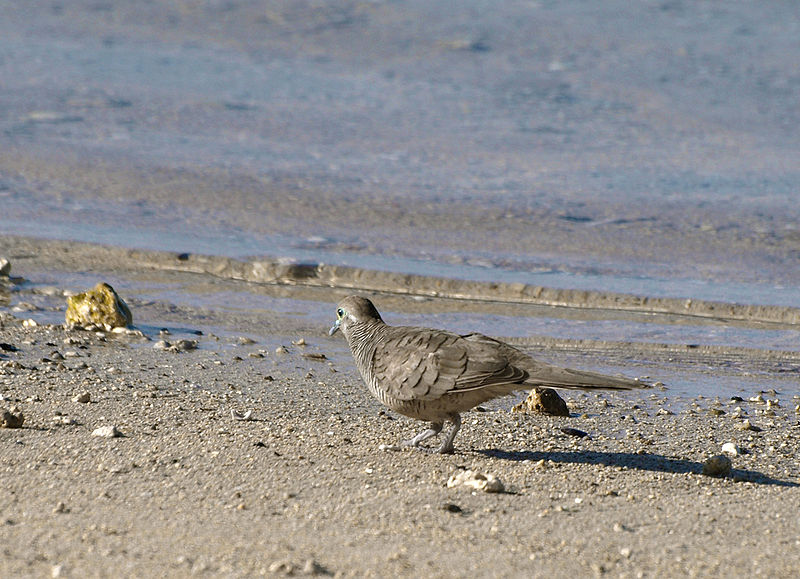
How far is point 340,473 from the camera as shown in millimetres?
4742

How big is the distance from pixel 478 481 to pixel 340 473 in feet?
1.96

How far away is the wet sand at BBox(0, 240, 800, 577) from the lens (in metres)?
3.79

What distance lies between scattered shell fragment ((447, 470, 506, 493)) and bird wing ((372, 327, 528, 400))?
520 millimetres

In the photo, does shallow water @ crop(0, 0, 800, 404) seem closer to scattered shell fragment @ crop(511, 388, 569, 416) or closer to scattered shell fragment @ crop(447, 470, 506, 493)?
scattered shell fragment @ crop(511, 388, 569, 416)

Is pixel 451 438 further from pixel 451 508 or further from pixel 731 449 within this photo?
pixel 731 449

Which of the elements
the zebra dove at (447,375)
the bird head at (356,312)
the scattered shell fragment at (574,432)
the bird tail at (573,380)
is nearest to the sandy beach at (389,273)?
the scattered shell fragment at (574,432)

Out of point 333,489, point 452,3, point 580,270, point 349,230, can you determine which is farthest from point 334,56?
point 333,489

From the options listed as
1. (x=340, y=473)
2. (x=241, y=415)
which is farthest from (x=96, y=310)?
(x=340, y=473)

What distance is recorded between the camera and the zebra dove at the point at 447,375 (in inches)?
197

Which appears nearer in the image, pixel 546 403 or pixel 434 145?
pixel 546 403

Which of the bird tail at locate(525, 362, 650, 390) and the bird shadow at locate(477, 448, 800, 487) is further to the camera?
the bird shadow at locate(477, 448, 800, 487)

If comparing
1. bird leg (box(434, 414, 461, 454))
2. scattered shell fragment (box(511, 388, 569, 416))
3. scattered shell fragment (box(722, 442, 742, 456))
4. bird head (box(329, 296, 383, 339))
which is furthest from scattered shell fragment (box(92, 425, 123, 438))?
scattered shell fragment (box(722, 442, 742, 456))

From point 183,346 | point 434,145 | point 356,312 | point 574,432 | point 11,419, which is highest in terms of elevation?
point 434,145

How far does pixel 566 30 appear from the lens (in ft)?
61.1
